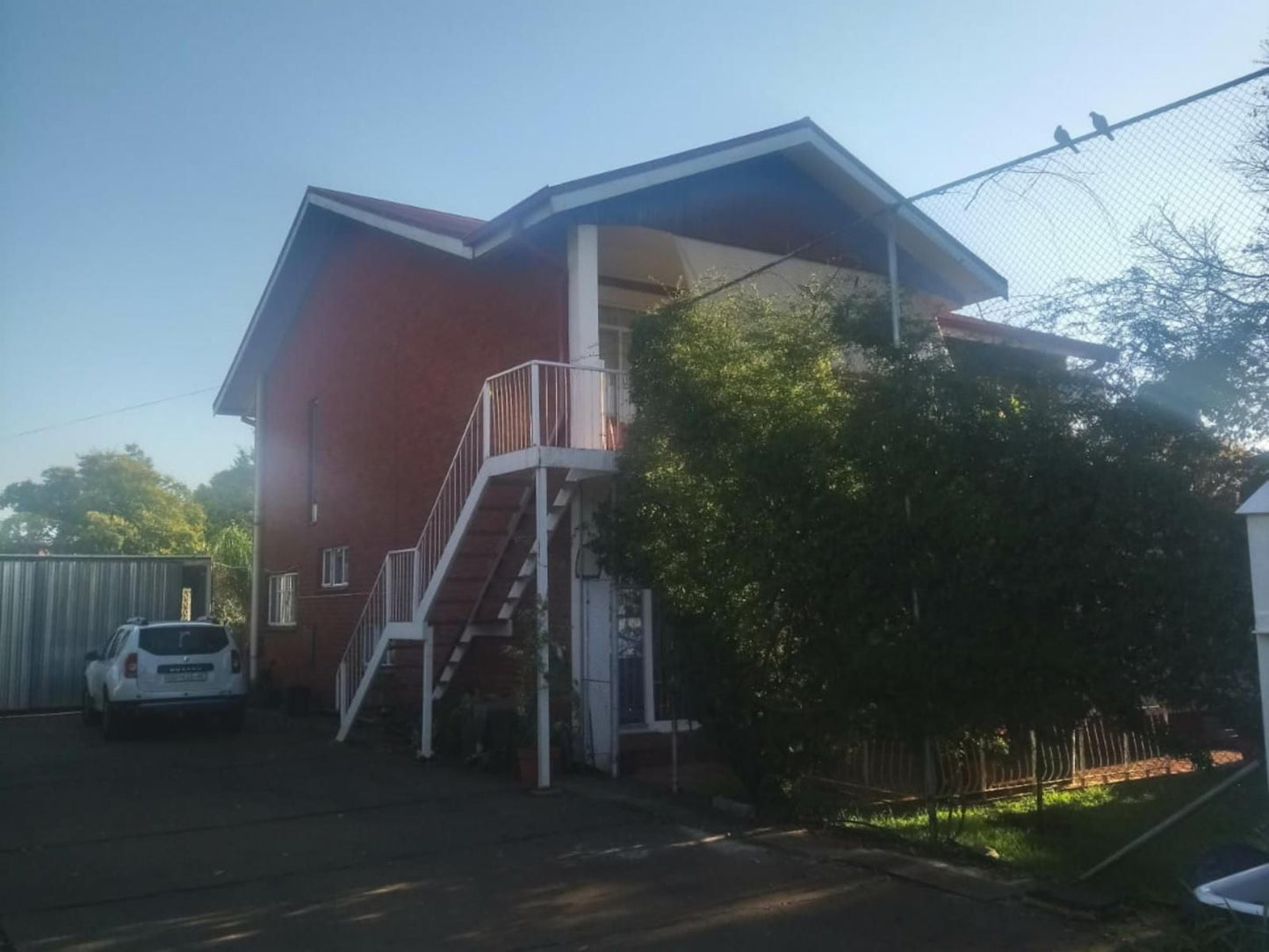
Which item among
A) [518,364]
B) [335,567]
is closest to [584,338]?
[518,364]

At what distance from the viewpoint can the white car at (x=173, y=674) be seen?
14930 mm

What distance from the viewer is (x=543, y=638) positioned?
10586mm

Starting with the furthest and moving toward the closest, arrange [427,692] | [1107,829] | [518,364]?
[518,364], [427,692], [1107,829]

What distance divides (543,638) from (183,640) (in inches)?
281

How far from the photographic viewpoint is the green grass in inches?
283

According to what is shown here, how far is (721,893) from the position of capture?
7.02 metres

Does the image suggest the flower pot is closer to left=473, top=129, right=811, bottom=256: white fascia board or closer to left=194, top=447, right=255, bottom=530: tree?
left=473, top=129, right=811, bottom=256: white fascia board

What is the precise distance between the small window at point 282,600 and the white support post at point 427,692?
7.92 m

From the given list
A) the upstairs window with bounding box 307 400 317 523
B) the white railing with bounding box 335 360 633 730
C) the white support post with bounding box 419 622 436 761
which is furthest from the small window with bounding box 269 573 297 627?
the white support post with bounding box 419 622 436 761

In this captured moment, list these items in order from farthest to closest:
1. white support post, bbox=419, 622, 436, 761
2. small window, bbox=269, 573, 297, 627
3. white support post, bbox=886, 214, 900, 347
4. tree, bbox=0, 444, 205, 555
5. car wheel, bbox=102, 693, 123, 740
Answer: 1. tree, bbox=0, 444, 205, 555
2. small window, bbox=269, 573, 297, 627
3. car wheel, bbox=102, 693, 123, 740
4. white support post, bbox=419, 622, 436, 761
5. white support post, bbox=886, 214, 900, 347

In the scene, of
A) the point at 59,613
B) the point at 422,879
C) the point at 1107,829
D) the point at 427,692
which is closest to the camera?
the point at 422,879

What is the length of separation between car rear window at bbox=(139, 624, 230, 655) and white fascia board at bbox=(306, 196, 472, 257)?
599 centimetres

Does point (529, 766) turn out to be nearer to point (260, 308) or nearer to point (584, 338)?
point (584, 338)

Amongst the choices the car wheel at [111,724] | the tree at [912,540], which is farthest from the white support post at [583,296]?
the car wheel at [111,724]
